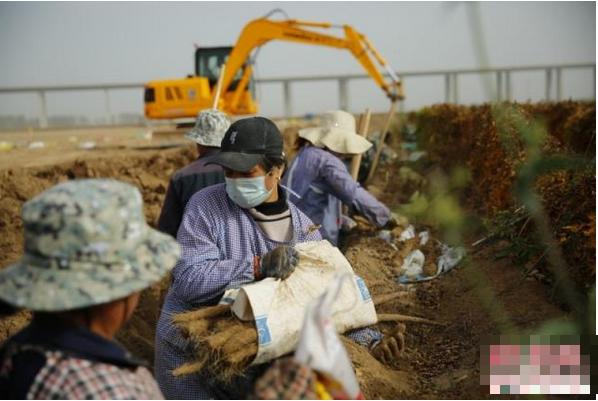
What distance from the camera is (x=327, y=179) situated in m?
5.10

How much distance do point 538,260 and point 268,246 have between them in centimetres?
→ 209

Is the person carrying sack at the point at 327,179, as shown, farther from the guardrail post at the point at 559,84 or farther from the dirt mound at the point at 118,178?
the guardrail post at the point at 559,84

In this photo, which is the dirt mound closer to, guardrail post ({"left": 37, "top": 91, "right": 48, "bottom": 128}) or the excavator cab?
the excavator cab

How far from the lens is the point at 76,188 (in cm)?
162

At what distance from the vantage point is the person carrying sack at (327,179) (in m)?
5.10

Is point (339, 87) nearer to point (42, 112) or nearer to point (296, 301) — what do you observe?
point (42, 112)

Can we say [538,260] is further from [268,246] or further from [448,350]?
[268,246]

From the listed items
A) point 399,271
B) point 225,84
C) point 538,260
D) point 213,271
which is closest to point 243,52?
point 225,84

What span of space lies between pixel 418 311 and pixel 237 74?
11.2 meters

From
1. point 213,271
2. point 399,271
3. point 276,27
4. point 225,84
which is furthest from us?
point 225,84

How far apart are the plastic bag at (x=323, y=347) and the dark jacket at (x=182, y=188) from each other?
2.74 meters

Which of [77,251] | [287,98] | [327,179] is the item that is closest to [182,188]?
[327,179]

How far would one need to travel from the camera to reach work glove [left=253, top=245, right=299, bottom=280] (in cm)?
264

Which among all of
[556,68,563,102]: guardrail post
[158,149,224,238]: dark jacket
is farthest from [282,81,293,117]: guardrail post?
[158,149,224,238]: dark jacket
